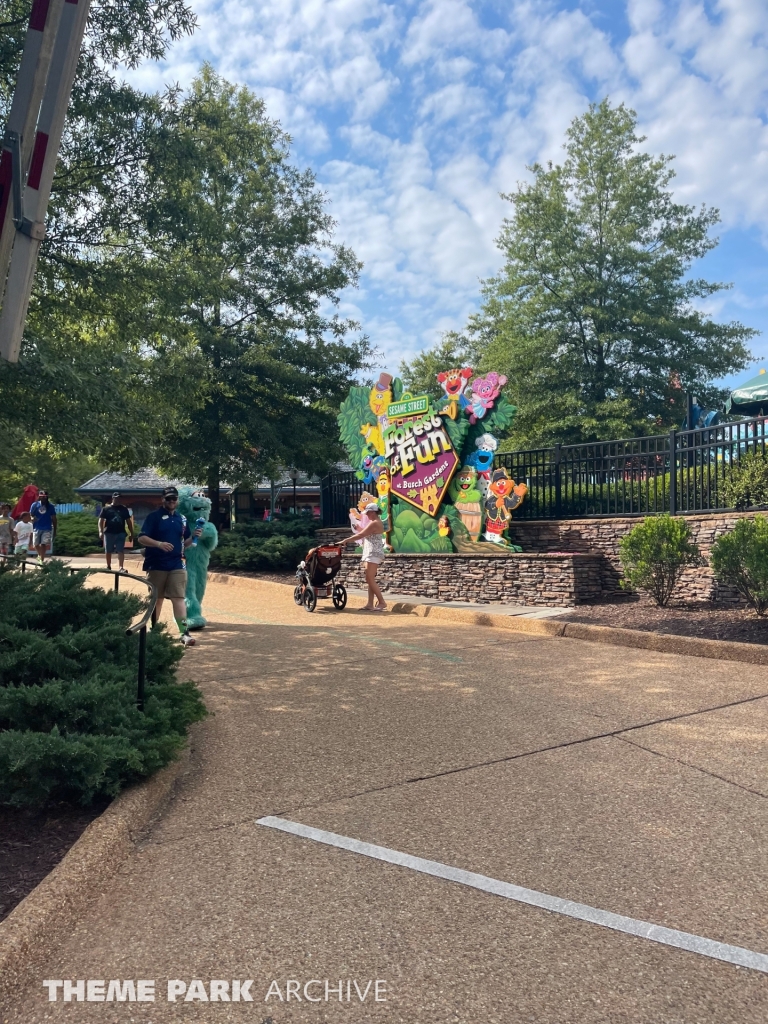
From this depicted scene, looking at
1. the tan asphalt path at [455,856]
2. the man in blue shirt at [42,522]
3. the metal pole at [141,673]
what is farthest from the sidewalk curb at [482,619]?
the man in blue shirt at [42,522]

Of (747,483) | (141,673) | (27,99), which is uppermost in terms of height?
(27,99)

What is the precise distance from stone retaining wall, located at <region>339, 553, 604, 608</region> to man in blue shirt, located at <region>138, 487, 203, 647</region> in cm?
592

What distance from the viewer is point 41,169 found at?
4594 mm

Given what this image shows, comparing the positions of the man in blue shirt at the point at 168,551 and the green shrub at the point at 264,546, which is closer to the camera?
the man in blue shirt at the point at 168,551

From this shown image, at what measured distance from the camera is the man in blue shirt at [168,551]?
9.10 meters

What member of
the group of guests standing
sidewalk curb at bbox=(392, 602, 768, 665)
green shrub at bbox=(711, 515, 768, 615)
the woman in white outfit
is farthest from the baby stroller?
the group of guests standing

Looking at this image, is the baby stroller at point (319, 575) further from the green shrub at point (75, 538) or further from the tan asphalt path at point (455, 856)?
the green shrub at point (75, 538)

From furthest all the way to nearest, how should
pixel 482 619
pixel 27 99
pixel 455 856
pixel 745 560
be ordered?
1. pixel 482 619
2. pixel 745 560
3. pixel 27 99
4. pixel 455 856

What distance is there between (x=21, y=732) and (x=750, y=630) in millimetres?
8024

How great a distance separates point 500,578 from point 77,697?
→ 9638mm

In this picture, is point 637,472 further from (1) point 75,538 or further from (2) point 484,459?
(1) point 75,538

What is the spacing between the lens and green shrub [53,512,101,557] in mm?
31019

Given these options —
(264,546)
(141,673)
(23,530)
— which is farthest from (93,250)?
(23,530)

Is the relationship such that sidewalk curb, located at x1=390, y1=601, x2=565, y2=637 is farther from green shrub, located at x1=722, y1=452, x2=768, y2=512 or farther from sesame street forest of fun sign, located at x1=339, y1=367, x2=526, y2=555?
green shrub, located at x1=722, y1=452, x2=768, y2=512
